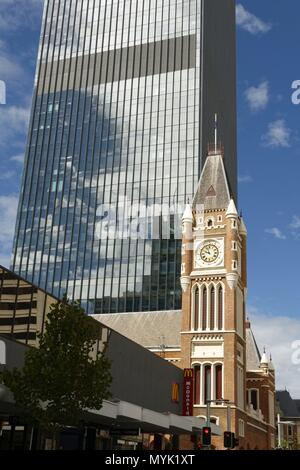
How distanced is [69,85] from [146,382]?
313 feet

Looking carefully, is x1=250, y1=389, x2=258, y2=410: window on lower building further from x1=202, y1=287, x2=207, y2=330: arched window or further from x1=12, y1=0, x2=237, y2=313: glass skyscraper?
x1=12, y1=0, x2=237, y2=313: glass skyscraper

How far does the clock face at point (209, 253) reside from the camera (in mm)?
65812

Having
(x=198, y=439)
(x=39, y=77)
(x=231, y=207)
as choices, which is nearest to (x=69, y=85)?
(x=39, y=77)

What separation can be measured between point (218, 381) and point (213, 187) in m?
23.6

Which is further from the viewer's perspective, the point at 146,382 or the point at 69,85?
the point at 69,85

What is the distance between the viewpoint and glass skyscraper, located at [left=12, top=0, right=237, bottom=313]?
4309 inches

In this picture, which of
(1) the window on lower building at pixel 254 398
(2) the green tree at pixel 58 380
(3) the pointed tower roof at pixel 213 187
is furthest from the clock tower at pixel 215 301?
(2) the green tree at pixel 58 380

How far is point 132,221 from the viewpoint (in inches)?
4444


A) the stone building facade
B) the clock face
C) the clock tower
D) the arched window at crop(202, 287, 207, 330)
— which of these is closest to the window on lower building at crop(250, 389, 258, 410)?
the stone building facade

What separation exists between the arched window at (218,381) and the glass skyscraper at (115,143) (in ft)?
142

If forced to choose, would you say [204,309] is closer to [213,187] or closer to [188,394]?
[188,394]

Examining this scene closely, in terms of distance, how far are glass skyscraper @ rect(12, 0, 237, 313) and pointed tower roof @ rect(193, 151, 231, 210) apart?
34.0m

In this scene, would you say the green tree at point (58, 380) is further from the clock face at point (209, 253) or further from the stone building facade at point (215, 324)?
the clock face at point (209, 253)

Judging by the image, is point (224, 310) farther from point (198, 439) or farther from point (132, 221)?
point (132, 221)
